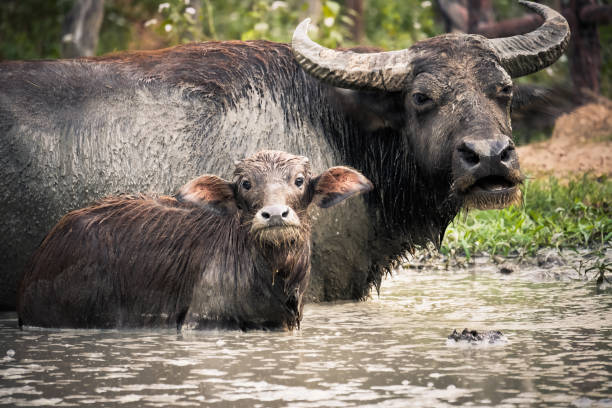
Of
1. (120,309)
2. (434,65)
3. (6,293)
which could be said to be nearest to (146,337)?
(120,309)

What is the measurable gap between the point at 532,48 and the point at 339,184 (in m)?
2.03

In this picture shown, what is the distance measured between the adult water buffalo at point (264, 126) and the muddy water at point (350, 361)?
569 mm

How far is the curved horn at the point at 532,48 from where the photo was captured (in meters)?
7.39

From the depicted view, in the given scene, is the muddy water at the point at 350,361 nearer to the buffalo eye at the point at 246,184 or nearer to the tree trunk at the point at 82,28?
the buffalo eye at the point at 246,184

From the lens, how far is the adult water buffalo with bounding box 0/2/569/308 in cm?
718

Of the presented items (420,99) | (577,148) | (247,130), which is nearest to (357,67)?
(420,99)

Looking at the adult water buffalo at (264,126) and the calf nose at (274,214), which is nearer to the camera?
the calf nose at (274,214)

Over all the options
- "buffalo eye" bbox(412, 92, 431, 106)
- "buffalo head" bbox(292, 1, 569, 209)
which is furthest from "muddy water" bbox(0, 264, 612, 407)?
"buffalo eye" bbox(412, 92, 431, 106)

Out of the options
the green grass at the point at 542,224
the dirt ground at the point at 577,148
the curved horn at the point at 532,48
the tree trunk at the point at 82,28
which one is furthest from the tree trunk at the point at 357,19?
the curved horn at the point at 532,48

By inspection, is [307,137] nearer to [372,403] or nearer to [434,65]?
[434,65]

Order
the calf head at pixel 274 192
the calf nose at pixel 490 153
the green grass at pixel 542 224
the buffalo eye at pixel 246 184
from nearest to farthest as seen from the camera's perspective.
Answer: the calf head at pixel 274 192, the buffalo eye at pixel 246 184, the calf nose at pixel 490 153, the green grass at pixel 542 224

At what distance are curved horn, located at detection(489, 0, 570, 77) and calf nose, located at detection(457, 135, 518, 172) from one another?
40.8 inches

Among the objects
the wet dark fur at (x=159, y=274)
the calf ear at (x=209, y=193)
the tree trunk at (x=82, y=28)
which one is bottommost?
the wet dark fur at (x=159, y=274)

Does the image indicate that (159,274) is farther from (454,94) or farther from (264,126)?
(454,94)
